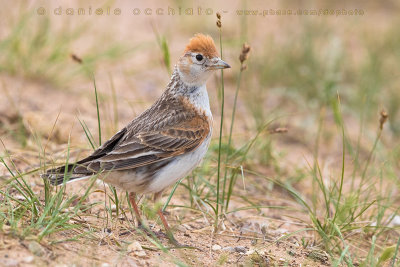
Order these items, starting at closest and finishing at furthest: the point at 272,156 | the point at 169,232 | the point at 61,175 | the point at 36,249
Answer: the point at 36,249 → the point at 61,175 → the point at 169,232 → the point at 272,156

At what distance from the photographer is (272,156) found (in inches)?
244

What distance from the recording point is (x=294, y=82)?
823cm

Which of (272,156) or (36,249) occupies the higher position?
(36,249)

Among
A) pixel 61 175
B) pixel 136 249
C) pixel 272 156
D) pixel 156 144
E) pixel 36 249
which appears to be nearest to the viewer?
Result: pixel 36 249

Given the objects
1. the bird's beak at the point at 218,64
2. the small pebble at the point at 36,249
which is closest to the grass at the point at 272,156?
the small pebble at the point at 36,249

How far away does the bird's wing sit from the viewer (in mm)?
4285

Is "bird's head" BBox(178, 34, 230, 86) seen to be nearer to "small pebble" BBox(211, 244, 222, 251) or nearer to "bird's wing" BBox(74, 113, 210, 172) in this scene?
"bird's wing" BBox(74, 113, 210, 172)

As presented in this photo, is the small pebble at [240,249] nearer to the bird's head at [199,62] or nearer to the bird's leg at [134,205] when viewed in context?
the bird's leg at [134,205]

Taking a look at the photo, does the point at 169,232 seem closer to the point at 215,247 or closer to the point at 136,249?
the point at 215,247

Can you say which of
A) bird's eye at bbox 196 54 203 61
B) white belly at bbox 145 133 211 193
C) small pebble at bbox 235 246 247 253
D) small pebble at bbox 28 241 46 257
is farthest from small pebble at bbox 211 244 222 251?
bird's eye at bbox 196 54 203 61

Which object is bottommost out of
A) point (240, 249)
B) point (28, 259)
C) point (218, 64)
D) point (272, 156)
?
point (240, 249)

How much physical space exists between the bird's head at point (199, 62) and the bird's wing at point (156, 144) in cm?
33

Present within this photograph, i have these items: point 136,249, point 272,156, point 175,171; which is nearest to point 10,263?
point 136,249

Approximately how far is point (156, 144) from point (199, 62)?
84cm
